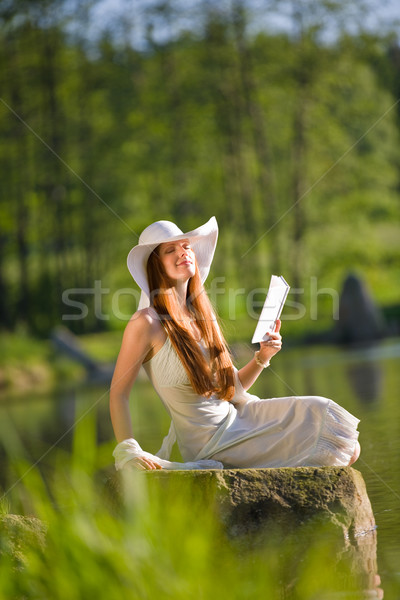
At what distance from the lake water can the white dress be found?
19 centimetres

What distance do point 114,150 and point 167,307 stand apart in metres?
23.7

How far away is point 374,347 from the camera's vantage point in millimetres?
17641

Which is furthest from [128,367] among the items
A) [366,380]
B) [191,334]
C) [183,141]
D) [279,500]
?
[183,141]

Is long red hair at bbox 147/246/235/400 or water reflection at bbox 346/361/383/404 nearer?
long red hair at bbox 147/246/235/400

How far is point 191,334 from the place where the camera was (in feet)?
15.2

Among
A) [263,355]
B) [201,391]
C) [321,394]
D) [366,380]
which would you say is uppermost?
[263,355]

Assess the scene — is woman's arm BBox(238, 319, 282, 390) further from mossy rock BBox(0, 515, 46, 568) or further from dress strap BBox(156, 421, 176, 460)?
mossy rock BBox(0, 515, 46, 568)

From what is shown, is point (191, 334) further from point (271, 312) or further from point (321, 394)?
point (321, 394)

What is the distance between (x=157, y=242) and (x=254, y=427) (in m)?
0.95

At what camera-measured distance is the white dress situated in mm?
4461

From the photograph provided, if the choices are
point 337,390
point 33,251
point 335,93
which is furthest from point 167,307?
point 33,251

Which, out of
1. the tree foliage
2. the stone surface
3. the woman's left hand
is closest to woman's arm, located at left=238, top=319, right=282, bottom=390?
the woman's left hand

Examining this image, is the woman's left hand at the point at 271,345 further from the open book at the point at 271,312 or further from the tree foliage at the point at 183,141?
the tree foliage at the point at 183,141

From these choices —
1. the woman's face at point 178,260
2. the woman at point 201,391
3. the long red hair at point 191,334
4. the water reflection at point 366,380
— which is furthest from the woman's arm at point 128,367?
the water reflection at point 366,380
